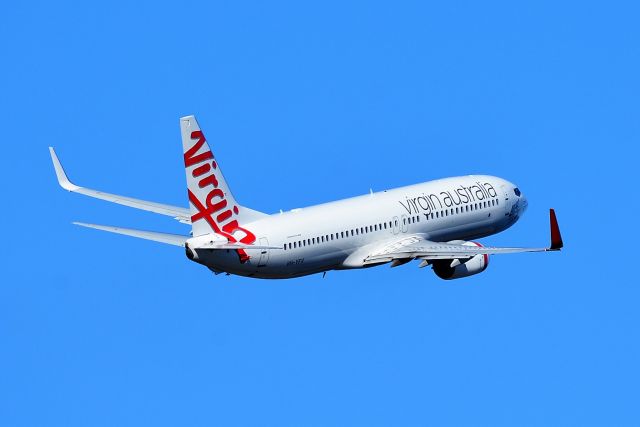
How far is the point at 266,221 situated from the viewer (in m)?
101

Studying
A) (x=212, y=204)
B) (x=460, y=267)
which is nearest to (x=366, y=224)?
(x=460, y=267)

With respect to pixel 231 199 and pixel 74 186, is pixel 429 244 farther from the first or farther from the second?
pixel 74 186

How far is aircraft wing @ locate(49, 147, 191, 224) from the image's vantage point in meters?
109

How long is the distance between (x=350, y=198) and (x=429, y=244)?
5078mm

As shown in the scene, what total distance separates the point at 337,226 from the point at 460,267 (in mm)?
8029

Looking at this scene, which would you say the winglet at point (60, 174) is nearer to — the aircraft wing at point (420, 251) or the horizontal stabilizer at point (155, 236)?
the horizontal stabilizer at point (155, 236)

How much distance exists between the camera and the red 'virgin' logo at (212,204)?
96.3 m

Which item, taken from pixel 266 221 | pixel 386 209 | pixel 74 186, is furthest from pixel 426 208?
pixel 74 186

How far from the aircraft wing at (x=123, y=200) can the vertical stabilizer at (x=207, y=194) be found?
31.1 feet

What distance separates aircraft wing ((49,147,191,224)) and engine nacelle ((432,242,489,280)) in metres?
14.5

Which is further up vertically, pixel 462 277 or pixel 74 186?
pixel 74 186

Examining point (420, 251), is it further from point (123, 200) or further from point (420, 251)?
point (123, 200)

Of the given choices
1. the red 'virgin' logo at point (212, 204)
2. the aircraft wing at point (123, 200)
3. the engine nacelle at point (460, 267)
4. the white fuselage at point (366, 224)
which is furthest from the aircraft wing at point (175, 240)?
the engine nacelle at point (460, 267)

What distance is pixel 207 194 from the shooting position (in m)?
97.4
